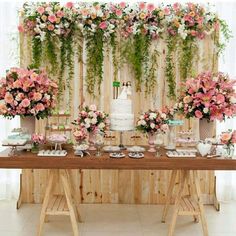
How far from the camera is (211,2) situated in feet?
14.0

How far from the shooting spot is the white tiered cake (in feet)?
11.4

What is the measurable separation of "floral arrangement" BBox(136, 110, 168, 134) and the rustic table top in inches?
13.8

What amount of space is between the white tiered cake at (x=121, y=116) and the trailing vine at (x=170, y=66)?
2.93 ft

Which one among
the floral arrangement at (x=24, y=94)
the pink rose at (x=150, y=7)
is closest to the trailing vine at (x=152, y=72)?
the pink rose at (x=150, y=7)

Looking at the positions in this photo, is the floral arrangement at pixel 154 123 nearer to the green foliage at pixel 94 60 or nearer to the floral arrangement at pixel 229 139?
the floral arrangement at pixel 229 139

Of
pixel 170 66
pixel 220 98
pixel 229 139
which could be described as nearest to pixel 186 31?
pixel 170 66

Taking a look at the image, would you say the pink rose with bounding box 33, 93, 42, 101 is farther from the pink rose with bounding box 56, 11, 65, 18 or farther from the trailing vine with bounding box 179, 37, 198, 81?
the trailing vine with bounding box 179, 37, 198, 81

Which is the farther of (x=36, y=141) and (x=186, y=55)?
(x=186, y=55)

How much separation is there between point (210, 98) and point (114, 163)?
98 cm

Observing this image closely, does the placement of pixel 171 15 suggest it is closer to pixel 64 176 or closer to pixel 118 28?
pixel 118 28

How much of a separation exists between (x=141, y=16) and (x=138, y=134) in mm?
1259

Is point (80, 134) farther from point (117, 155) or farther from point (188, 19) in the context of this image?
point (188, 19)

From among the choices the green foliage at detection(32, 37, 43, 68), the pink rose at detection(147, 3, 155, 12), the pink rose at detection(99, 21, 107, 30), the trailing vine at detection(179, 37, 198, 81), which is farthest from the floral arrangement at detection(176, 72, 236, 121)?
the green foliage at detection(32, 37, 43, 68)

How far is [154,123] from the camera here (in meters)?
3.40
